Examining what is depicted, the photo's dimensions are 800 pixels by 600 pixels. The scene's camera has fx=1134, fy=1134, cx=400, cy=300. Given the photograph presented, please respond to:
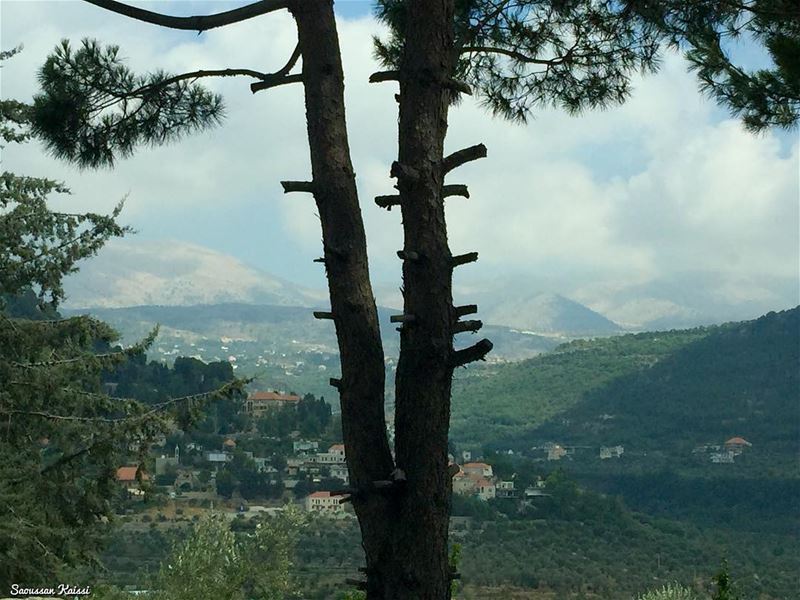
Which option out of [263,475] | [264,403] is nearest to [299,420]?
[264,403]

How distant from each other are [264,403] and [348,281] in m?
Result: 50.5

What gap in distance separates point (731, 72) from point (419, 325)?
169 inches

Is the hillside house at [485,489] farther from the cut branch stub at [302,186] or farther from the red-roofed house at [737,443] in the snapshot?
Result: the cut branch stub at [302,186]

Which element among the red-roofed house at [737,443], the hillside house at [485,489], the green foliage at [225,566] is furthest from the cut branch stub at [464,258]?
the red-roofed house at [737,443]

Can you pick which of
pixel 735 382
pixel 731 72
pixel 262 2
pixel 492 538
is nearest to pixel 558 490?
pixel 492 538

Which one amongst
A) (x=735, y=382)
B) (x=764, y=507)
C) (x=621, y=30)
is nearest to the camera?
(x=621, y=30)

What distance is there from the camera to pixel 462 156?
4.08 meters

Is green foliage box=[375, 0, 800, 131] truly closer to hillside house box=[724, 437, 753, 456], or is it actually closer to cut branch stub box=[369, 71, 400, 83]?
cut branch stub box=[369, 71, 400, 83]

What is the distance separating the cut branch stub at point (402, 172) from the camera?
3.92 m

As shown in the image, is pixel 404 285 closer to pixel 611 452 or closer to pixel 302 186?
pixel 302 186

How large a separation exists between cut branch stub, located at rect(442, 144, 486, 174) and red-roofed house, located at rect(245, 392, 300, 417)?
4822cm

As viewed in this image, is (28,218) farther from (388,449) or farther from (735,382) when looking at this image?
(735,382)

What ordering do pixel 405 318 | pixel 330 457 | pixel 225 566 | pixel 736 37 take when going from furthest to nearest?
pixel 330 457 < pixel 225 566 < pixel 736 37 < pixel 405 318

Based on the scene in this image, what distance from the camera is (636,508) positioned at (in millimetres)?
51094
